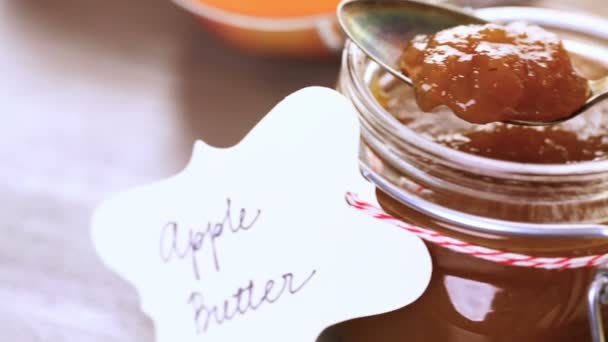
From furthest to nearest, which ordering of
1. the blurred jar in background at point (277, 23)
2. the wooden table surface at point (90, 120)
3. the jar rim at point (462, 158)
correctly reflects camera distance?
the blurred jar in background at point (277, 23) → the wooden table surface at point (90, 120) → the jar rim at point (462, 158)

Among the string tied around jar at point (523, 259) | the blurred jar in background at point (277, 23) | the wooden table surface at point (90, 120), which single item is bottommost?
the wooden table surface at point (90, 120)

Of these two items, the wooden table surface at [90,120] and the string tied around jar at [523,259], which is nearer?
the string tied around jar at [523,259]

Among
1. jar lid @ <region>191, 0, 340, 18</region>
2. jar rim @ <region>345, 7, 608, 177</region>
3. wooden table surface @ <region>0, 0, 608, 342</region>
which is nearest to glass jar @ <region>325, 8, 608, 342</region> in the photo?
jar rim @ <region>345, 7, 608, 177</region>

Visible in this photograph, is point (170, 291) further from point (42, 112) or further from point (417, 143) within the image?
point (42, 112)

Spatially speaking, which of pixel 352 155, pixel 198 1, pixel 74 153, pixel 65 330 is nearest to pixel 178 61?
pixel 198 1

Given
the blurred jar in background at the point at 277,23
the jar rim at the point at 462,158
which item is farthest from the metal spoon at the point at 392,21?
the blurred jar in background at the point at 277,23

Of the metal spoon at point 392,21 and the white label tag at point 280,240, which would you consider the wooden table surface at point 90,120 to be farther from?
the metal spoon at point 392,21

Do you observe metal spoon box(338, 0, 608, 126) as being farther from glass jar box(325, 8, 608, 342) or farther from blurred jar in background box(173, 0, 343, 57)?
blurred jar in background box(173, 0, 343, 57)
